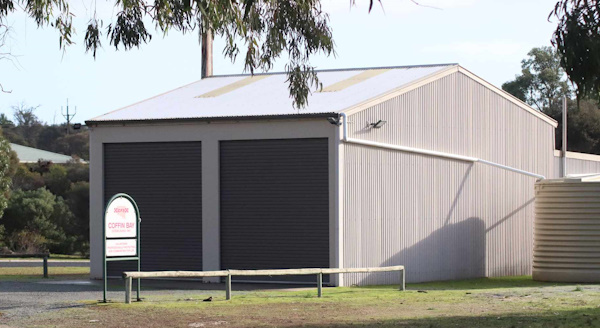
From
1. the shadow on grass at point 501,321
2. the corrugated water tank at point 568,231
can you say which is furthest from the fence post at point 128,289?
the corrugated water tank at point 568,231

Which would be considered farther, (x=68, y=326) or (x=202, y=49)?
(x=202, y=49)

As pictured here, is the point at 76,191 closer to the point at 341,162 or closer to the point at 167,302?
the point at 341,162

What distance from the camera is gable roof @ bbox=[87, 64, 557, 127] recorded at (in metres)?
25.5

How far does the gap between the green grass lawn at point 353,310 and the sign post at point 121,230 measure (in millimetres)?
1035

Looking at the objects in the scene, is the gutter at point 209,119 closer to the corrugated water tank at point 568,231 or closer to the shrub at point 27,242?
the corrugated water tank at point 568,231

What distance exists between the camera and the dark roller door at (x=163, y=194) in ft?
85.3

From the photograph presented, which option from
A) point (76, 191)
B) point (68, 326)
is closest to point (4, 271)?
point (68, 326)

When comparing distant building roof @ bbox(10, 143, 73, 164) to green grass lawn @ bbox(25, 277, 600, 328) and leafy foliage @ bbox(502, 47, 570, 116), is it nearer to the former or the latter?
leafy foliage @ bbox(502, 47, 570, 116)

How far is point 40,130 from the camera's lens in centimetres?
11138

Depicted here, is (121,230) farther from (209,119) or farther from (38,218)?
(38,218)

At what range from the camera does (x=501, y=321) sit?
15695 mm

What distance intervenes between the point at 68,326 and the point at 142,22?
628 cm

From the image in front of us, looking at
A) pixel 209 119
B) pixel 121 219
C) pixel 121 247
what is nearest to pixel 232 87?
pixel 209 119

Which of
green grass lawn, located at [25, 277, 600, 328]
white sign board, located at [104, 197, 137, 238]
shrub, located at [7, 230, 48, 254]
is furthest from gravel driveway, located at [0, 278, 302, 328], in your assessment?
shrub, located at [7, 230, 48, 254]
